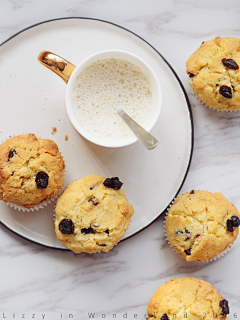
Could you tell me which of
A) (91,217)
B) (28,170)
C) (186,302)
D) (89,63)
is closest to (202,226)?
(186,302)

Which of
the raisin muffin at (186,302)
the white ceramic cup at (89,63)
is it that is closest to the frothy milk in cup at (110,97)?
the white ceramic cup at (89,63)

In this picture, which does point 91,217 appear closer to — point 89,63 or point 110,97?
point 110,97

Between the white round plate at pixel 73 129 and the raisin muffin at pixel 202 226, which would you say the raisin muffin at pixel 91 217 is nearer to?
the white round plate at pixel 73 129

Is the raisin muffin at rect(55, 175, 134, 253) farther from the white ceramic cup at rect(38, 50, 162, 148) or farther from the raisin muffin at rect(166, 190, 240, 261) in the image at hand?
the raisin muffin at rect(166, 190, 240, 261)

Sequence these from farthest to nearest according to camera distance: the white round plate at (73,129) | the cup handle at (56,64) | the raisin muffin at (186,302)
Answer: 1. the white round plate at (73,129)
2. the raisin muffin at (186,302)
3. the cup handle at (56,64)

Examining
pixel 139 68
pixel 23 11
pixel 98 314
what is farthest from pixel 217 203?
pixel 23 11

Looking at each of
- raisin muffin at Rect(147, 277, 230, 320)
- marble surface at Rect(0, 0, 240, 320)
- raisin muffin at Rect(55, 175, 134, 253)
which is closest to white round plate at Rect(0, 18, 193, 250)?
marble surface at Rect(0, 0, 240, 320)
